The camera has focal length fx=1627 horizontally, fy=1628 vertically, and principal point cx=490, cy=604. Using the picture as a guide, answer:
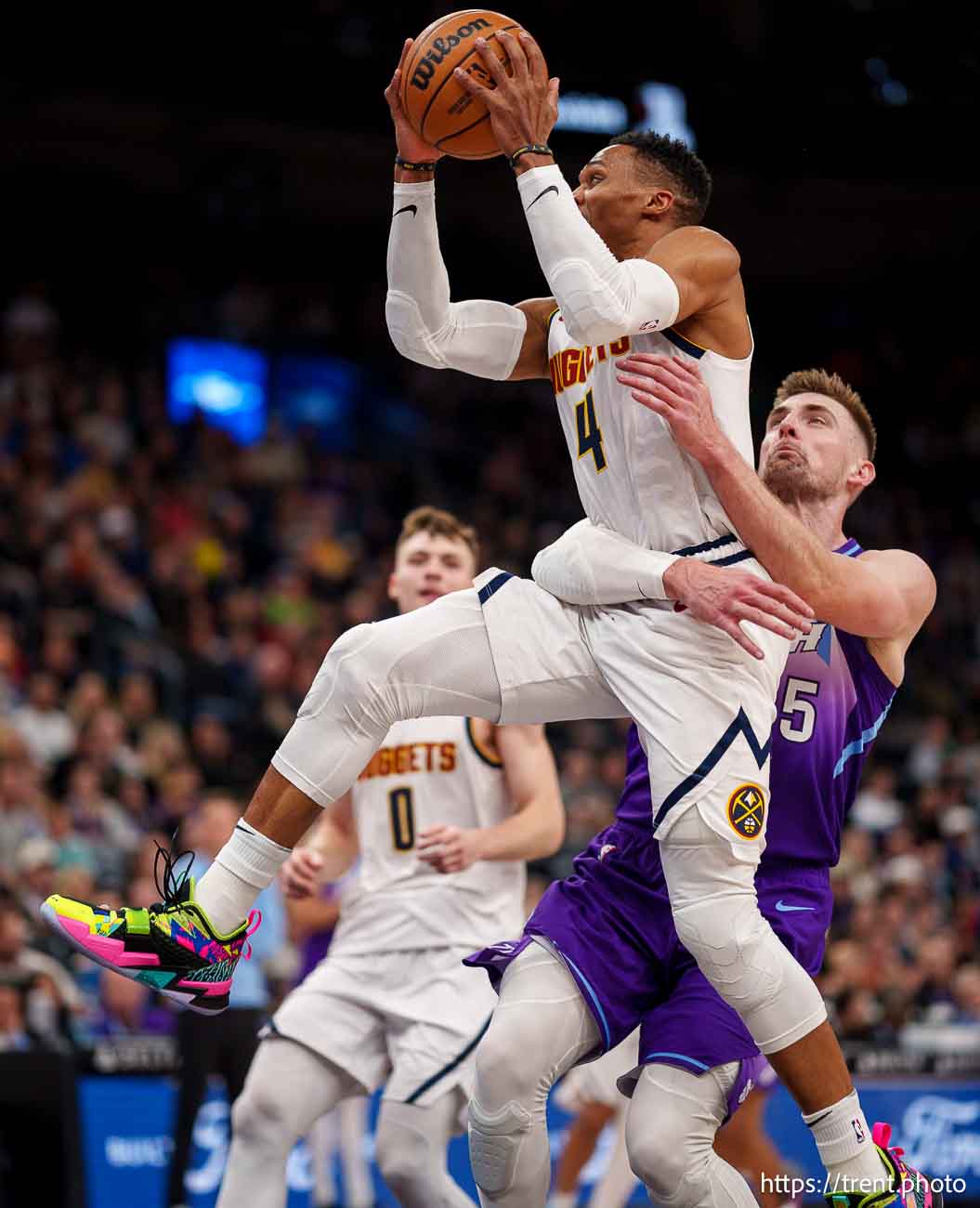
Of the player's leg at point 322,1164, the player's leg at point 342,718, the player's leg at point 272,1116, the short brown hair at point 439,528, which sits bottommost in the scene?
the player's leg at point 322,1164

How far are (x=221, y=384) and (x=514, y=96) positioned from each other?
14.7m

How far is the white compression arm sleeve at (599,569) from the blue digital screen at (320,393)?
14.4 metres

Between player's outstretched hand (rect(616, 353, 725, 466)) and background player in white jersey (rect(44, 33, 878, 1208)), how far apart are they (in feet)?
0.30

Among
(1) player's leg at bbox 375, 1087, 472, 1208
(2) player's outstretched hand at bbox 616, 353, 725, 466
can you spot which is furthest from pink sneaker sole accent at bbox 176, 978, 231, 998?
(2) player's outstretched hand at bbox 616, 353, 725, 466

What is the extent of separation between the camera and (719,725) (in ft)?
12.6

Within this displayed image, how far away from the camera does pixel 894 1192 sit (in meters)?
3.85

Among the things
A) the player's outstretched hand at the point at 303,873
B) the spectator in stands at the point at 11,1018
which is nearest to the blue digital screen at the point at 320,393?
the spectator in stands at the point at 11,1018

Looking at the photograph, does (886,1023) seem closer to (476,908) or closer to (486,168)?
(476,908)

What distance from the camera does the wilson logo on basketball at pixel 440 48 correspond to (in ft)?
13.1

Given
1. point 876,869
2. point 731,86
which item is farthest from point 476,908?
point 731,86

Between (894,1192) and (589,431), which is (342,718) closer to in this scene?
(589,431)

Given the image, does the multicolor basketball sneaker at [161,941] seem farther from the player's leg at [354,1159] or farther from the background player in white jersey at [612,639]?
the player's leg at [354,1159]

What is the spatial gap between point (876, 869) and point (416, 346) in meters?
10.9

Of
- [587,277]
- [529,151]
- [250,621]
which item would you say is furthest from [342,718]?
[250,621]
